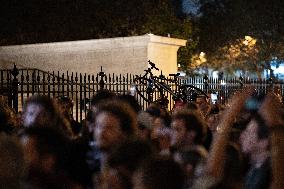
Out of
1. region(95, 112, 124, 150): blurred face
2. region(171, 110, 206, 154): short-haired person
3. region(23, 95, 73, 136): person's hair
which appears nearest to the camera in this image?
region(95, 112, 124, 150): blurred face

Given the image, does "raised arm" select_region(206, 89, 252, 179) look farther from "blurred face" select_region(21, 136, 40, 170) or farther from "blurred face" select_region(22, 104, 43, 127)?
"blurred face" select_region(22, 104, 43, 127)

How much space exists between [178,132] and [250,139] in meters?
0.75

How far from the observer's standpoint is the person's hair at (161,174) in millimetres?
2949

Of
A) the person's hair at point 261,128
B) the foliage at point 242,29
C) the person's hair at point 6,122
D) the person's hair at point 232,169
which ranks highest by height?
the foliage at point 242,29

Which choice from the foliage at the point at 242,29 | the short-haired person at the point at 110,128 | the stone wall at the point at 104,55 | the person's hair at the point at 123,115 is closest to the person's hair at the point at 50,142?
the short-haired person at the point at 110,128

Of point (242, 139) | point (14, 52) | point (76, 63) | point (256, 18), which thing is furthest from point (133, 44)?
point (256, 18)

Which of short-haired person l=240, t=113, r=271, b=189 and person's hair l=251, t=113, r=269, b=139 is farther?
person's hair l=251, t=113, r=269, b=139

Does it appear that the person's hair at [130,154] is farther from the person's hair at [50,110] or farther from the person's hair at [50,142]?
the person's hair at [50,110]

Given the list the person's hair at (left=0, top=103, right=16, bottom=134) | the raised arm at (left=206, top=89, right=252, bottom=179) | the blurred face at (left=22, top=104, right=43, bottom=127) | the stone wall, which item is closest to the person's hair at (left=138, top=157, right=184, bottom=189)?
the raised arm at (left=206, top=89, right=252, bottom=179)

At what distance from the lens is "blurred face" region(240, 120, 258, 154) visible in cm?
409

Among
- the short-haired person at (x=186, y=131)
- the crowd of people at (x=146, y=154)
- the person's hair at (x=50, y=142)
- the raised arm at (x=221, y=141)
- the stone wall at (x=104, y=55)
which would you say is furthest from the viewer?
the stone wall at (x=104, y=55)

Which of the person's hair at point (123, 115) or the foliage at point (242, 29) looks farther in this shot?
the foliage at point (242, 29)

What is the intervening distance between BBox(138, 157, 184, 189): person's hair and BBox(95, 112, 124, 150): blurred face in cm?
105

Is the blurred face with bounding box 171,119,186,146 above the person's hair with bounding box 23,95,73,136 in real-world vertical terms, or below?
below
